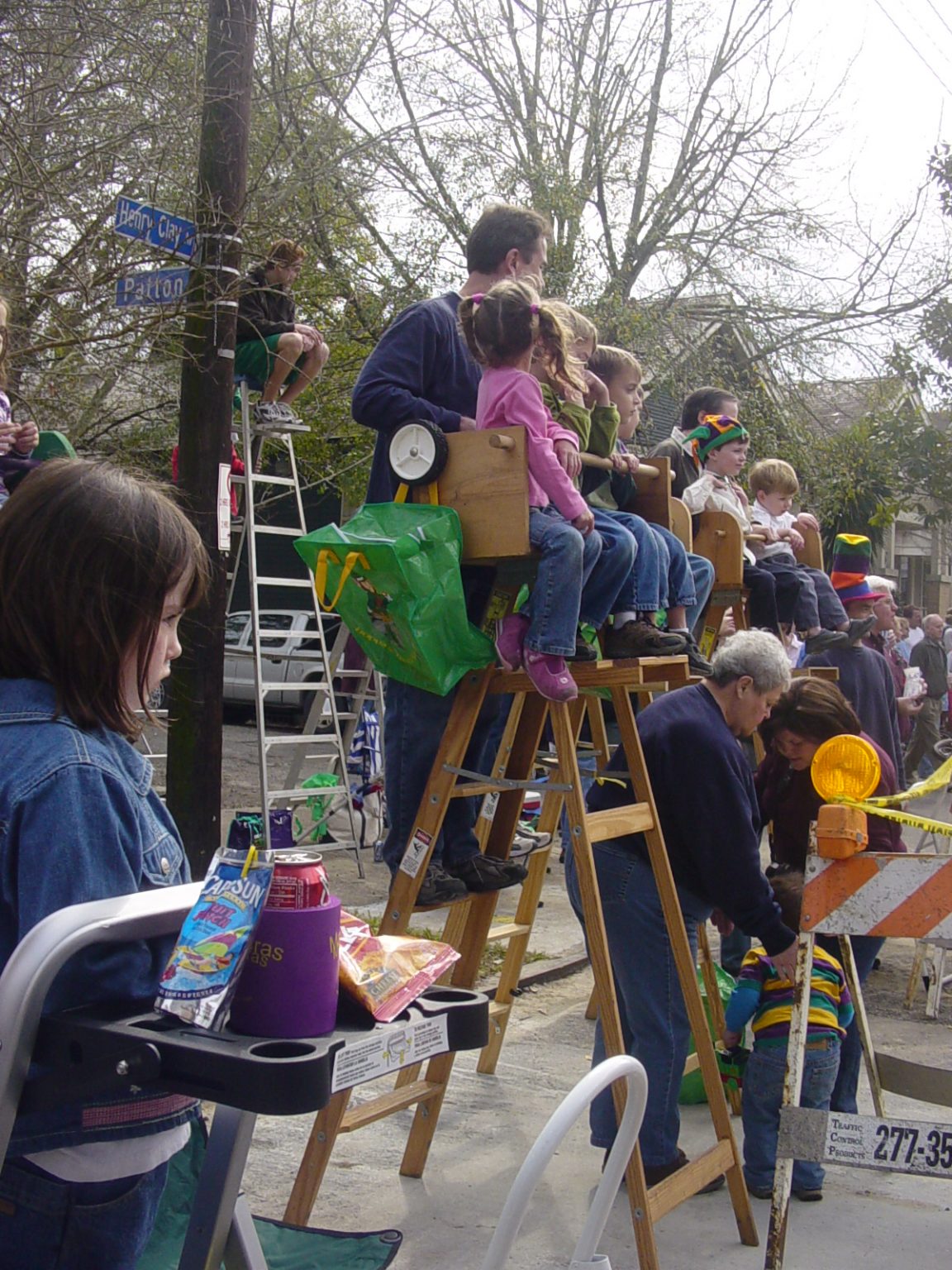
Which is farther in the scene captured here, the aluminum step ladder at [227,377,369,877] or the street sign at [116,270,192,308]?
the aluminum step ladder at [227,377,369,877]

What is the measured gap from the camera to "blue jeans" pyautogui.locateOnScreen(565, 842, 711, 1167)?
149 inches

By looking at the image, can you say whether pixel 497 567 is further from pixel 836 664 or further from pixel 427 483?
pixel 836 664

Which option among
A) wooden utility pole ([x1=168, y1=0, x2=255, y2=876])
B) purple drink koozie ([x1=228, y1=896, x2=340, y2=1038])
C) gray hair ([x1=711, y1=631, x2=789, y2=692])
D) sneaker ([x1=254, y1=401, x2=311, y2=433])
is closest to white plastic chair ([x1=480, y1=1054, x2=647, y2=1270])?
purple drink koozie ([x1=228, y1=896, x2=340, y2=1038])

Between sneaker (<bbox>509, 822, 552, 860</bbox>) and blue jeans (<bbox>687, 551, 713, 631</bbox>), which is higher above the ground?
blue jeans (<bbox>687, 551, 713, 631</bbox>)

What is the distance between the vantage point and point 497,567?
345 cm

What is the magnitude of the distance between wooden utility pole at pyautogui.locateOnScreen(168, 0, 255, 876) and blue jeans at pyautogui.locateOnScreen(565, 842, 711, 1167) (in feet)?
7.81

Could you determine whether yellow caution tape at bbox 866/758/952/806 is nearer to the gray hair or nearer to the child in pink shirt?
the gray hair

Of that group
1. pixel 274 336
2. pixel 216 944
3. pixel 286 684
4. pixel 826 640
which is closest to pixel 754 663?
pixel 826 640

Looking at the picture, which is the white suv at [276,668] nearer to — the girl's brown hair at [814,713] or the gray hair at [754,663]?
the girl's brown hair at [814,713]

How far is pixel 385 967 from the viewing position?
1.61 m

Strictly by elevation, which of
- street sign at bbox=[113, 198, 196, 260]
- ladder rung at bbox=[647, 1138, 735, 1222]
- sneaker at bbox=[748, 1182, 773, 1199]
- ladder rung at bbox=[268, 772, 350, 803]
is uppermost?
street sign at bbox=[113, 198, 196, 260]

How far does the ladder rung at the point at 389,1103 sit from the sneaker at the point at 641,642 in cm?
143

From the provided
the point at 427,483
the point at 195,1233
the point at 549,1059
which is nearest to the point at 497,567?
the point at 427,483

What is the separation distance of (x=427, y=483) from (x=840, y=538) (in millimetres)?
5124
